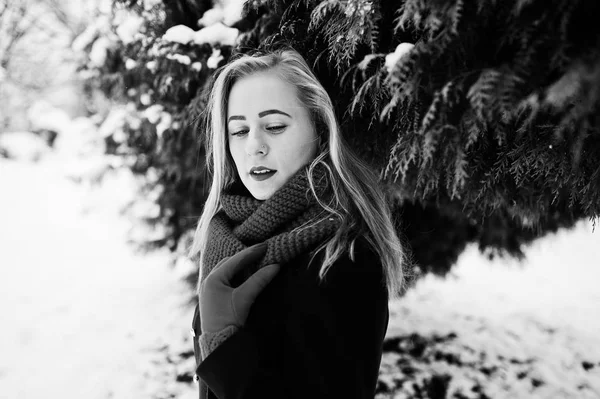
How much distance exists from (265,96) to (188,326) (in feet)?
10.2

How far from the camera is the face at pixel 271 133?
1.76m

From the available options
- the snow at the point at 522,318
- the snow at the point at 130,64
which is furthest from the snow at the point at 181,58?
the snow at the point at 522,318

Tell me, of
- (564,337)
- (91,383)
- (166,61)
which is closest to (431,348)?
(564,337)

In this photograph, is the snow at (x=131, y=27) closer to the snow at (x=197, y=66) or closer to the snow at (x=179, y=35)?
the snow at (x=179, y=35)

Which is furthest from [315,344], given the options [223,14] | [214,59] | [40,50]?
[40,50]

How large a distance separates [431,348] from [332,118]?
274 cm

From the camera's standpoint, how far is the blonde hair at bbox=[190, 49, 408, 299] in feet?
5.26

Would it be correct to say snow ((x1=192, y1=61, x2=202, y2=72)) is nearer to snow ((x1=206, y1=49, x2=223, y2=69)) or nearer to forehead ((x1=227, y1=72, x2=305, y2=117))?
snow ((x1=206, y1=49, x2=223, y2=69))

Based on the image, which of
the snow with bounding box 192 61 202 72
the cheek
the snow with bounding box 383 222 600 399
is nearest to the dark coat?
the cheek

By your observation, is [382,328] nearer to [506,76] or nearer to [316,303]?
[316,303]

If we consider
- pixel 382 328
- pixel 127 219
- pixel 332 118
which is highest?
pixel 332 118

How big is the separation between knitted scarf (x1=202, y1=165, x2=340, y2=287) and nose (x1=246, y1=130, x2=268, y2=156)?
0.53 ft

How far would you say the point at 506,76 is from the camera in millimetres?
1092

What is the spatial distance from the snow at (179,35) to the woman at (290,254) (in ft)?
1.99
